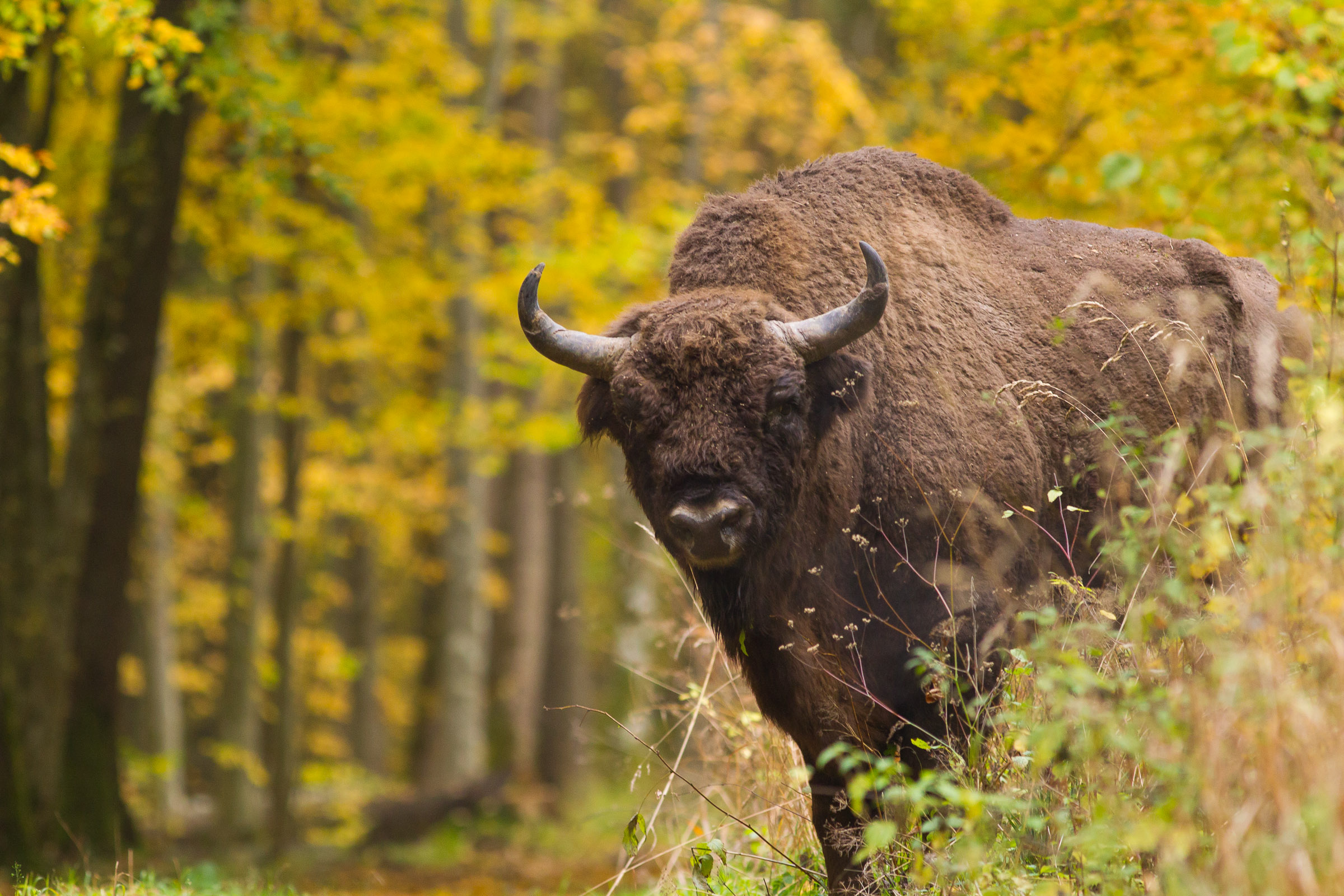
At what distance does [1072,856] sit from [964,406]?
207 cm

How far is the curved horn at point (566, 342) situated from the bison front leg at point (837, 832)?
A: 5.90 ft

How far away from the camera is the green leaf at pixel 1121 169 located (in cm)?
745

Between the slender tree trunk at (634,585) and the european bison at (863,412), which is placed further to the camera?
the slender tree trunk at (634,585)

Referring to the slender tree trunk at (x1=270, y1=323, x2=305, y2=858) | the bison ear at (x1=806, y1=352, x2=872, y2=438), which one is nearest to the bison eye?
the bison ear at (x1=806, y1=352, x2=872, y2=438)

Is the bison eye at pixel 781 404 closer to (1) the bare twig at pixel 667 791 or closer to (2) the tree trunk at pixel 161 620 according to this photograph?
(1) the bare twig at pixel 667 791

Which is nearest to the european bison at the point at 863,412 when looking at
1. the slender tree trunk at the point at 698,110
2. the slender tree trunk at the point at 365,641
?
the slender tree trunk at the point at 698,110

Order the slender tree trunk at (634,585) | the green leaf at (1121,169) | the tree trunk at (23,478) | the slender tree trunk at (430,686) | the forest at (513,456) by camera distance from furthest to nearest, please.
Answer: the slender tree trunk at (430,686)
the slender tree trunk at (634,585)
the tree trunk at (23,478)
the green leaf at (1121,169)
the forest at (513,456)

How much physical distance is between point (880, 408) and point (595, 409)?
3.79 feet

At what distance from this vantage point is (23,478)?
805 cm

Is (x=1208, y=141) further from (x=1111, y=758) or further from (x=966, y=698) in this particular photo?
(x=1111, y=758)

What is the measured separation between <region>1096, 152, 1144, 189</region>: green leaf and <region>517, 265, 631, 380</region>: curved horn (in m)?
4.09

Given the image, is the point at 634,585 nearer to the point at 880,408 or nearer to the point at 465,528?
the point at 465,528

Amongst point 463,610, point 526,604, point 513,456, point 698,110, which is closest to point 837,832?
point 463,610

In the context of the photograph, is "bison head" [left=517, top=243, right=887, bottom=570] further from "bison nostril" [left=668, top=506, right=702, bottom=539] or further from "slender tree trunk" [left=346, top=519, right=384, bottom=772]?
"slender tree trunk" [left=346, top=519, right=384, bottom=772]
